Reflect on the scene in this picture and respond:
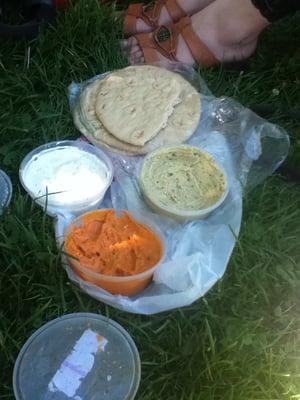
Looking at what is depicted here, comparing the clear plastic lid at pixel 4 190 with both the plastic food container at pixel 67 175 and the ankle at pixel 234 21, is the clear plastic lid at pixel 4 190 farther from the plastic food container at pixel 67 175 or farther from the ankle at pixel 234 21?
the ankle at pixel 234 21

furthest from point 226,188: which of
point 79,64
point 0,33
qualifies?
point 0,33

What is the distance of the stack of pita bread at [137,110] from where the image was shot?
80.9 inches

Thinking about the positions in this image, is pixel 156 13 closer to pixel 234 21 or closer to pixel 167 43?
pixel 167 43

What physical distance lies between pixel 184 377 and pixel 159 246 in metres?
0.36

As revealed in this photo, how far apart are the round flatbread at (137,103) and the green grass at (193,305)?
0.15m

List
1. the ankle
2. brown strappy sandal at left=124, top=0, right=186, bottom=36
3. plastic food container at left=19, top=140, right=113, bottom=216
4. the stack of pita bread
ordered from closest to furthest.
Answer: plastic food container at left=19, top=140, right=113, bottom=216 → the stack of pita bread → the ankle → brown strappy sandal at left=124, top=0, right=186, bottom=36

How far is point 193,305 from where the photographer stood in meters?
1.70

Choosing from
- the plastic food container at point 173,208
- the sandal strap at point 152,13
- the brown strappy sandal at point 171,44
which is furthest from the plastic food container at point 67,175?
the sandal strap at point 152,13

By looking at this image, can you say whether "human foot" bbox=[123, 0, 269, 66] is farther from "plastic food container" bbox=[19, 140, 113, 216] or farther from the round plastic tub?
the round plastic tub

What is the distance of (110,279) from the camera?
64.4 inches

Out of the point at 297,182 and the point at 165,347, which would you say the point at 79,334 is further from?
the point at 297,182

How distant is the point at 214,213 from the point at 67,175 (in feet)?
1.49

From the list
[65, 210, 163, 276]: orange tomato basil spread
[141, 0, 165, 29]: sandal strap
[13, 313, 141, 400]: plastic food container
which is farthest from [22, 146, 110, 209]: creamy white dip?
[141, 0, 165, 29]: sandal strap

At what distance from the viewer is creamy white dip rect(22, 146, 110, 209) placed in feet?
6.06
